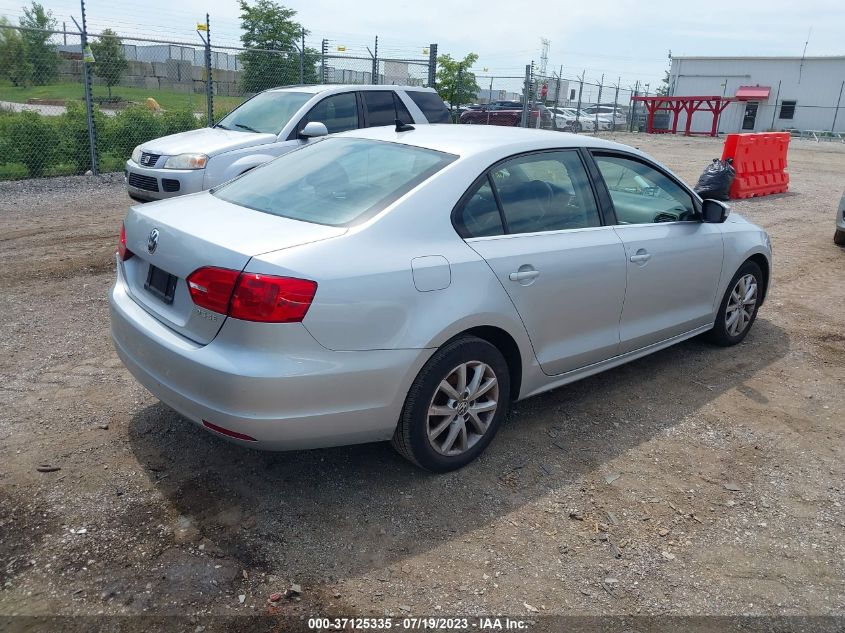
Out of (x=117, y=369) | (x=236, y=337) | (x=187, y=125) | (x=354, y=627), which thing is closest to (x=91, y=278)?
(x=117, y=369)

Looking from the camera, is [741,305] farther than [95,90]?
No

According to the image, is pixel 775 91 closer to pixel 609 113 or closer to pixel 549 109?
pixel 609 113

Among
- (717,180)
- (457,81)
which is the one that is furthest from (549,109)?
(717,180)

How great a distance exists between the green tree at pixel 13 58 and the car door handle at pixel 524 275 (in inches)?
455

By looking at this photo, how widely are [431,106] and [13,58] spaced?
26.5ft

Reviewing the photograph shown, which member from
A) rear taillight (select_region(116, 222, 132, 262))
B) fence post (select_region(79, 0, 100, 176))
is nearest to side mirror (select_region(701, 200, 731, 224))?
rear taillight (select_region(116, 222, 132, 262))

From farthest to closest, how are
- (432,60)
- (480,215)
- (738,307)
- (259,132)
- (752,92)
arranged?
(752,92)
(432,60)
(259,132)
(738,307)
(480,215)

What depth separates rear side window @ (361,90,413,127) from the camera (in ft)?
31.9

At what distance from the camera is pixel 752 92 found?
152 feet

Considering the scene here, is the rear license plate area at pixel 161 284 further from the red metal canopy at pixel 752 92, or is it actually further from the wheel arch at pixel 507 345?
the red metal canopy at pixel 752 92

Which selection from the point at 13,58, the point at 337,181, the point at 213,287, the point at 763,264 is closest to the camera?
the point at 213,287

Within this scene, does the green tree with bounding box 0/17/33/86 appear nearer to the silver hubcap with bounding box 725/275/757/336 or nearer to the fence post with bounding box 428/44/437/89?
the fence post with bounding box 428/44/437/89

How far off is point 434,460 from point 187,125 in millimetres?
12673

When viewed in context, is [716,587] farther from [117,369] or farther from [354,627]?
[117,369]
